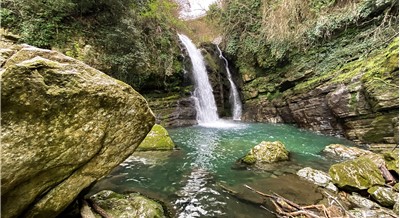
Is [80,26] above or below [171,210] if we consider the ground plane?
above

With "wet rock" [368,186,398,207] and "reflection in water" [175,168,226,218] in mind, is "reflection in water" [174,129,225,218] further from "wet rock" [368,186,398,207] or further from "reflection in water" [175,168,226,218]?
"wet rock" [368,186,398,207]

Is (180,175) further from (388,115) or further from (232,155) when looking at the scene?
(388,115)

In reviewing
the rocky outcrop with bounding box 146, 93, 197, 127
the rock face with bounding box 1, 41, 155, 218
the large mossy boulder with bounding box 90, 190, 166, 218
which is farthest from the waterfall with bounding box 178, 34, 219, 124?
the rock face with bounding box 1, 41, 155, 218

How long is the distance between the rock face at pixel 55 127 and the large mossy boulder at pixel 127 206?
851 mm

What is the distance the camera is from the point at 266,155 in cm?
671

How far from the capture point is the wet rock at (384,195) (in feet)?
13.0

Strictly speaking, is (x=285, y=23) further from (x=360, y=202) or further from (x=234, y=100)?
(x=360, y=202)

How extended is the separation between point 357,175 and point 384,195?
0.59 m

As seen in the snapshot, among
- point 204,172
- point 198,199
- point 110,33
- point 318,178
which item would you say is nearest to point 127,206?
point 198,199

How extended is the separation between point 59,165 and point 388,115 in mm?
10205

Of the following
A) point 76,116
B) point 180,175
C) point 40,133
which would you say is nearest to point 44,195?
point 40,133

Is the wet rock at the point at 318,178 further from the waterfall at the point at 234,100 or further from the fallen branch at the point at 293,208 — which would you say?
the waterfall at the point at 234,100

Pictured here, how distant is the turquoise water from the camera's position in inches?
160

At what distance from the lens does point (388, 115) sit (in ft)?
26.3
